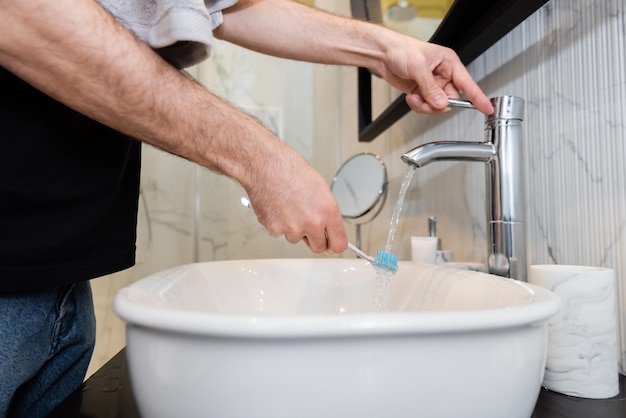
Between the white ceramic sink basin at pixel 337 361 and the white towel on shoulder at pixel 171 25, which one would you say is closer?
the white ceramic sink basin at pixel 337 361

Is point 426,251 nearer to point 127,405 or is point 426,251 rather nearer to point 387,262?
point 387,262

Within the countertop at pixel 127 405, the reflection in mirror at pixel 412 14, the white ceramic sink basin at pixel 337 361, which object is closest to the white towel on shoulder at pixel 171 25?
the white ceramic sink basin at pixel 337 361

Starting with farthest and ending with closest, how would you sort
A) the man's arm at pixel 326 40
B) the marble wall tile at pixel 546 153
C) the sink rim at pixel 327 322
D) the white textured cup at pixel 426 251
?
1. the white textured cup at pixel 426 251
2. the man's arm at pixel 326 40
3. the marble wall tile at pixel 546 153
4. the sink rim at pixel 327 322

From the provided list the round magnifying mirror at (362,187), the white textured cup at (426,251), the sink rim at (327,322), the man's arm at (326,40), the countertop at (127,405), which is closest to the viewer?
the sink rim at (327,322)

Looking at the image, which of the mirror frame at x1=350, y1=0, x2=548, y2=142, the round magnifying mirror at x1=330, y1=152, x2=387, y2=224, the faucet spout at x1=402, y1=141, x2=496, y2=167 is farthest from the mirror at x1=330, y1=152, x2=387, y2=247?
the faucet spout at x1=402, y1=141, x2=496, y2=167

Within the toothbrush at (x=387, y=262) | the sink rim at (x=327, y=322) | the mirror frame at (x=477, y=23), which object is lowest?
the sink rim at (x=327, y=322)

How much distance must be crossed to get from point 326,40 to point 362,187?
0.50 metres

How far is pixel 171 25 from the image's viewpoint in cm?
40

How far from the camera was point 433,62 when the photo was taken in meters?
0.63

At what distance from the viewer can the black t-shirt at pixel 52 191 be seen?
44 centimetres

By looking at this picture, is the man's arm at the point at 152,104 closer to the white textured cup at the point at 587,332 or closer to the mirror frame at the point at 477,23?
the white textured cup at the point at 587,332

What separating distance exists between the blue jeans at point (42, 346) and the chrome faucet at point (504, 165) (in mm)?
467

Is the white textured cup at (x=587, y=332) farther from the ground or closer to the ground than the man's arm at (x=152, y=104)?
closer to the ground

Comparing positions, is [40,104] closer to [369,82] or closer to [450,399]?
[450,399]
